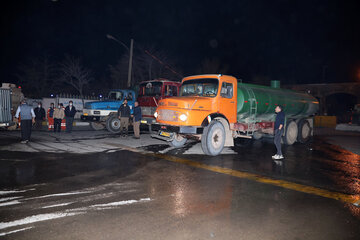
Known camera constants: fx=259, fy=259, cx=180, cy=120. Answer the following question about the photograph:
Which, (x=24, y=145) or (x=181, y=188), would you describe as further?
(x=24, y=145)

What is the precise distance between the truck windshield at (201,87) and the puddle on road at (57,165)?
10.4 ft

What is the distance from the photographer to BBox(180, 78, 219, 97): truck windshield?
949 cm

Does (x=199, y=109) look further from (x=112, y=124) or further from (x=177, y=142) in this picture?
(x=112, y=124)

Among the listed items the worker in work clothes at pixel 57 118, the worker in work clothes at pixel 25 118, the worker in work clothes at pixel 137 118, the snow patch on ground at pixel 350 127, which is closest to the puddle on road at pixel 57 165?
the worker in work clothes at pixel 25 118

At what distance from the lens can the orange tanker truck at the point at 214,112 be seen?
881 cm

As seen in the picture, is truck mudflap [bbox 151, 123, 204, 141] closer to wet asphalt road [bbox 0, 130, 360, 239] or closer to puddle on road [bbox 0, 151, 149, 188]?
wet asphalt road [bbox 0, 130, 360, 239]

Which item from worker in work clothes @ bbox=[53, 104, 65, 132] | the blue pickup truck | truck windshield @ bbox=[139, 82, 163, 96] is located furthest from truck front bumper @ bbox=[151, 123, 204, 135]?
worker in work clothes @ bbox=[53, 104, 65, 132]

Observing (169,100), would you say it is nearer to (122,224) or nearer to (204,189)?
(204,189)

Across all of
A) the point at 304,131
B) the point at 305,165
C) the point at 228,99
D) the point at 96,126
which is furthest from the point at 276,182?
the point at 96,126

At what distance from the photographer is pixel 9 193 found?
4.90m

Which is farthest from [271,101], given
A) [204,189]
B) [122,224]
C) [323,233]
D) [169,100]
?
[122,224]

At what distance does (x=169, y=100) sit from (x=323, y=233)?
657 cm

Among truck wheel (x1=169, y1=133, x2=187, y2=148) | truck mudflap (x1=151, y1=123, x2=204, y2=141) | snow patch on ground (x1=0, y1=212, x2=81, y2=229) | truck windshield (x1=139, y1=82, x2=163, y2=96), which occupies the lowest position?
snow patch on ground (x1=0, y1=212, x2=81, y2=229)

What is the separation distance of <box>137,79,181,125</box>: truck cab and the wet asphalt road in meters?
5.70
